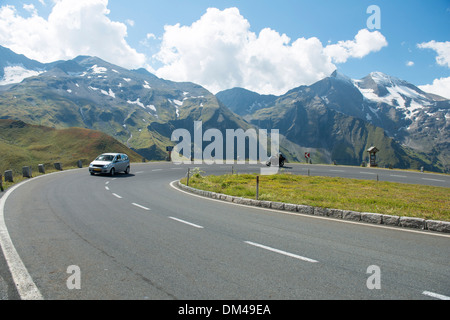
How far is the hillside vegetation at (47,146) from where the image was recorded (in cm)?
5444

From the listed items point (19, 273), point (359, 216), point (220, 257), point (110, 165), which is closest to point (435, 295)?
point (220, 257)

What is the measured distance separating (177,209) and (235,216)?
227 cm

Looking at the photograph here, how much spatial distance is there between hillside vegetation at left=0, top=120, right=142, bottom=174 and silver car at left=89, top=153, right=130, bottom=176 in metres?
30.4

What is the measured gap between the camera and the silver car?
24047 millimetres

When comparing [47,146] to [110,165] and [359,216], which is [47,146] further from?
[359,216]

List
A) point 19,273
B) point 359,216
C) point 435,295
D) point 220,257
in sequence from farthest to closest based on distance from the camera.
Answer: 1. point 359,216
2. point 220,257
3. point 19,273
4. point 435,295

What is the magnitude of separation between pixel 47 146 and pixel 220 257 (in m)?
70.0

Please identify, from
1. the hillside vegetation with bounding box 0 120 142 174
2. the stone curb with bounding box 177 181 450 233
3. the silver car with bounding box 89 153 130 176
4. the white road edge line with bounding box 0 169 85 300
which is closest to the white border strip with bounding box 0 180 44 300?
the white road edge line with bounding box 0 169 85 300

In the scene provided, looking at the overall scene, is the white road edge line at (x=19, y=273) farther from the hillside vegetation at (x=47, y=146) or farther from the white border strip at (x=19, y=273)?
the hillside vegetation at (x=47, y=146)

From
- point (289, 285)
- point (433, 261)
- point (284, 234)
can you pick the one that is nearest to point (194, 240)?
point (284, 234)

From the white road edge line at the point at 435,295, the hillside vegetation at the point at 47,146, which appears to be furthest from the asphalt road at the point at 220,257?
the hillside vegetation at the point at 47,146

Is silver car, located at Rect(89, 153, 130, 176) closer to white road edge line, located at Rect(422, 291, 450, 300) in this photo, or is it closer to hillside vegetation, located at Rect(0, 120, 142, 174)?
white road edge line, located at Rect(422, 291, 450, 300)

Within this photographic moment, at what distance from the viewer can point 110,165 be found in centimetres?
2447
